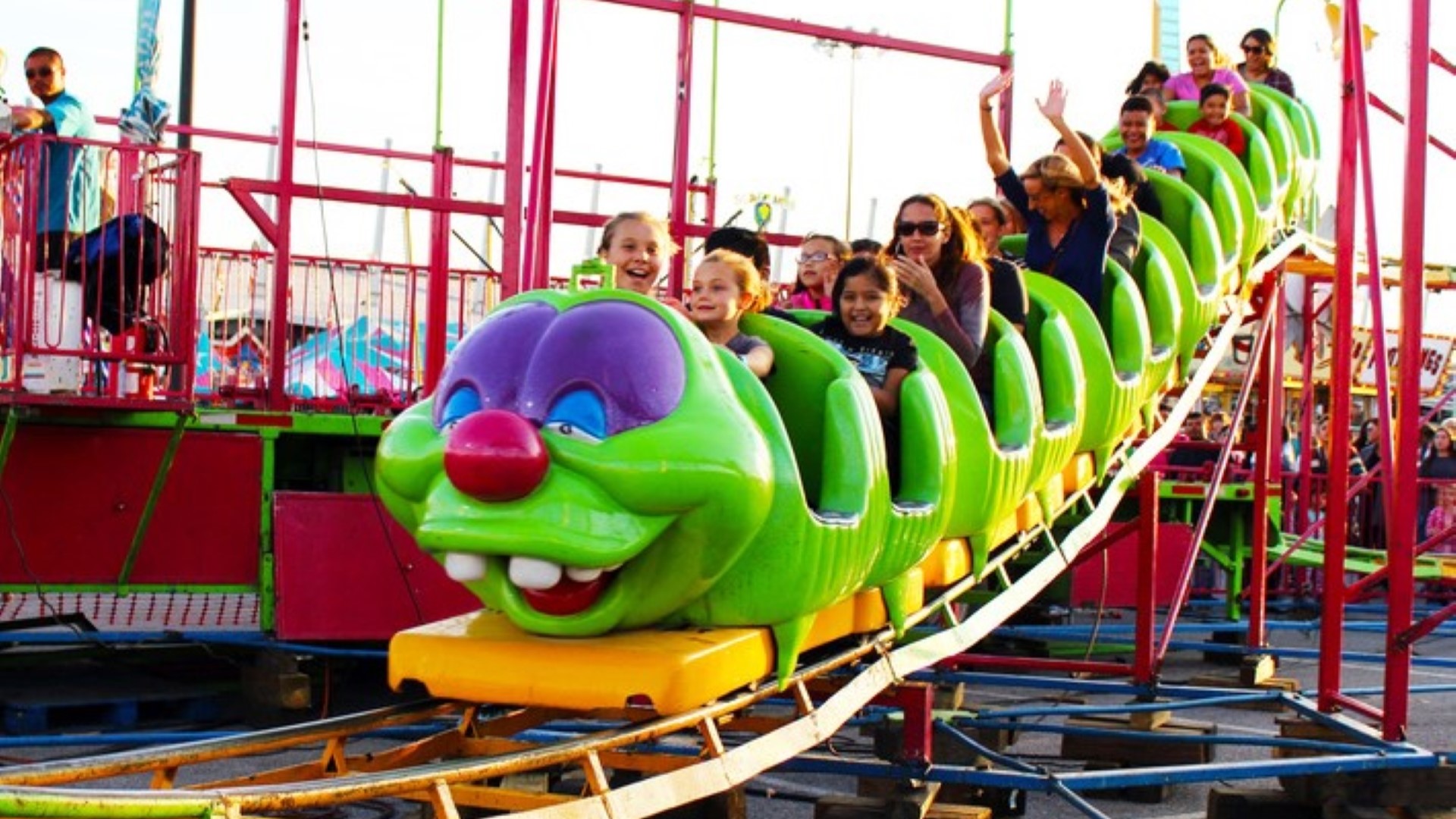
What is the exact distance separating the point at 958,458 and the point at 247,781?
7.44 ft

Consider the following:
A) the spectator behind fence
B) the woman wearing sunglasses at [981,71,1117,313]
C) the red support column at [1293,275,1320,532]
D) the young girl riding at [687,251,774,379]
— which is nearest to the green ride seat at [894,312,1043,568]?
the young girl riding at [687,251,774,379]

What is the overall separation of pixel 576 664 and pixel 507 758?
0.27m

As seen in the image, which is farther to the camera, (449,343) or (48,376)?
(449,343)

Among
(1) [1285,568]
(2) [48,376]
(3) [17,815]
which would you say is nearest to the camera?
(3) [17,815]

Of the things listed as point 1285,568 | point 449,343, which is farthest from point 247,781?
point 1285,568

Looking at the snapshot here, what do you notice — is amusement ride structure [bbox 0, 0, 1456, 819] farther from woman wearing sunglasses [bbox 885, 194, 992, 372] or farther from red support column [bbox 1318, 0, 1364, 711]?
woman wearing sunglasses [bbox 885, 194, 992, 372]

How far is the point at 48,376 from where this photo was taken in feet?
24.3

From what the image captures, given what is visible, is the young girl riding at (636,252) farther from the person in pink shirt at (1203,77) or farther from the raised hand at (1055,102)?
the person in pink shirt at (1203,77)

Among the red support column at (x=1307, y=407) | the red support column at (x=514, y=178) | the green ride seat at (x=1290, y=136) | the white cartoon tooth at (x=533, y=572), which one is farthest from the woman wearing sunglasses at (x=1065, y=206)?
the red support column at (x=1307, y=407)

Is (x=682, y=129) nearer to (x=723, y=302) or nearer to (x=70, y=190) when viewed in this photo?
(x=70, y=190)

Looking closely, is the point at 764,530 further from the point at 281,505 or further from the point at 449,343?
the point at 449,343

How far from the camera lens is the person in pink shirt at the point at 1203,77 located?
9.03 m

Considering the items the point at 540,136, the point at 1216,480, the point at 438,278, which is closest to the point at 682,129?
the point at 438,278

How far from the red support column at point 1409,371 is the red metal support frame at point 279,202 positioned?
15.1 feet
